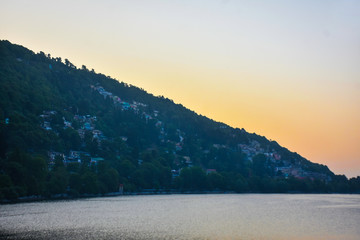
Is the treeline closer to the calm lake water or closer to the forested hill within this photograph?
the forested hill

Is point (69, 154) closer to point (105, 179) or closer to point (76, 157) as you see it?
point (76, 157)

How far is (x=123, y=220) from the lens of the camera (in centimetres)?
6612

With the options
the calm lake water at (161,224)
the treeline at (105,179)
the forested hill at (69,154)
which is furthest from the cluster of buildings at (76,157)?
the calm lake water at (161,224)

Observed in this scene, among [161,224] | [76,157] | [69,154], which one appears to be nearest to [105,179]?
[76,157]

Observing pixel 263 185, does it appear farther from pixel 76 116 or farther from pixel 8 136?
pixel 8 136

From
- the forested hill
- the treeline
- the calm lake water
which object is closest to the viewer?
the calm lake water

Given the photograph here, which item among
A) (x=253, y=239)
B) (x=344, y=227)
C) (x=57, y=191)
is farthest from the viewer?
(x=57, y=191)

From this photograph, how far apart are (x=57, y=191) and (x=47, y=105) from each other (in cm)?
6798

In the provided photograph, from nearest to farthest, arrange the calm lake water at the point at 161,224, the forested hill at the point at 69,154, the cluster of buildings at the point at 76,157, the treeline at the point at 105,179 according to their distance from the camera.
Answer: the calm lake water at the point at 161,224 < the treeline at the point at 105,179 < the forested hill at the point at 69,154 < the cluster of buildings at the point at 76,157

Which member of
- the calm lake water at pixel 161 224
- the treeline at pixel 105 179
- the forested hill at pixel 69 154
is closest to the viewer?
the calm lake water at pixel 161 224

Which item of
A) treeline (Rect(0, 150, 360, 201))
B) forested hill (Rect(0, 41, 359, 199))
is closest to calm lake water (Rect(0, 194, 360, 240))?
treeline (Rect(0, 150, 360, 201))

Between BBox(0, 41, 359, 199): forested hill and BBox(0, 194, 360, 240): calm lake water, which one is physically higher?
BBox(0, 41, 359, 199): forested hill

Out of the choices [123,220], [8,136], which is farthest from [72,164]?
[123,220]

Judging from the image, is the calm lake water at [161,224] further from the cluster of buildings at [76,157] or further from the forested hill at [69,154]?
the cluster of buildings at [76,157]
